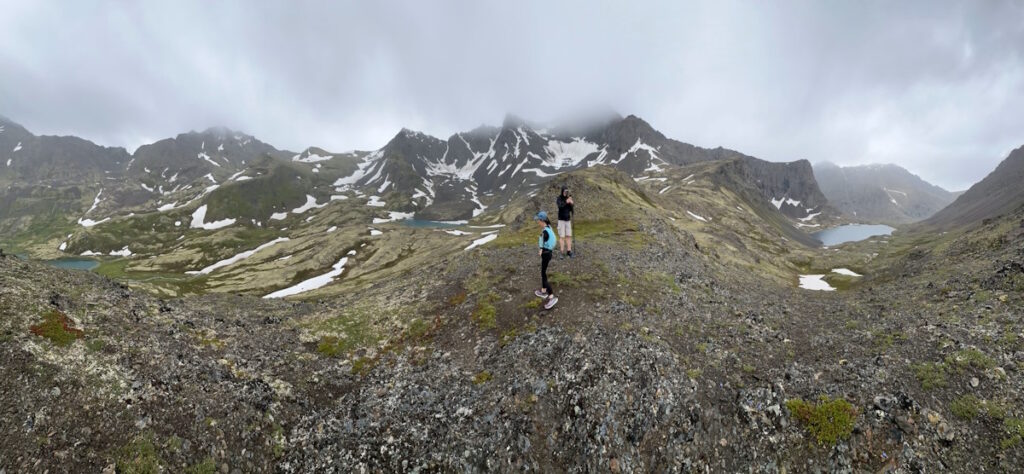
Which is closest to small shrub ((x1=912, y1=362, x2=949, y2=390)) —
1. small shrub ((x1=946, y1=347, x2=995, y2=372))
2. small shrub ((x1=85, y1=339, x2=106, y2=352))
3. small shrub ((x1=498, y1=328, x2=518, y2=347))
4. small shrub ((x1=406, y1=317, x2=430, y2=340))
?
small shrub ((x1=946, y1=347, x2=995, y2=372))

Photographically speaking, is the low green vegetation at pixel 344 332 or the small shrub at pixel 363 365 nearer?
the small shrub at pixel 363 365

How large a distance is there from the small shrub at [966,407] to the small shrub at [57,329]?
35066 mm

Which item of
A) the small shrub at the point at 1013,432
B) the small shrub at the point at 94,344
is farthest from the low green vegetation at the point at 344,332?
the small shrub at the point at 1013,432

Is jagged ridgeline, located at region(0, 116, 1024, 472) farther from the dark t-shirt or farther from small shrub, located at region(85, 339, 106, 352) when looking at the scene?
the dark t-shirt

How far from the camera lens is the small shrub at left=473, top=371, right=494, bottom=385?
18203 millimetres

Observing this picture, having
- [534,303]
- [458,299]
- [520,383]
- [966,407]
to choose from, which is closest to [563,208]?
[534,303]

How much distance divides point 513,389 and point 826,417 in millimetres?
12356

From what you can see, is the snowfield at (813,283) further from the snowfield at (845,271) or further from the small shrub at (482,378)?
the small shrub at (482,378)

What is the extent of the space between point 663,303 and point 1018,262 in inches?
983

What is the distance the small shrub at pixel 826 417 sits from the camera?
14.0 meters

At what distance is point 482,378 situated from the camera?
18.4 meters

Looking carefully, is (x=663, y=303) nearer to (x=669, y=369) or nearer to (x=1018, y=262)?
(x=669, y=369)

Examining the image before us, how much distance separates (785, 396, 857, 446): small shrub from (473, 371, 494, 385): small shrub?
12.7 meters

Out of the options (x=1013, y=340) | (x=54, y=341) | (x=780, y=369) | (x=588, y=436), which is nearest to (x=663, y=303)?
(x=780, y=369)
